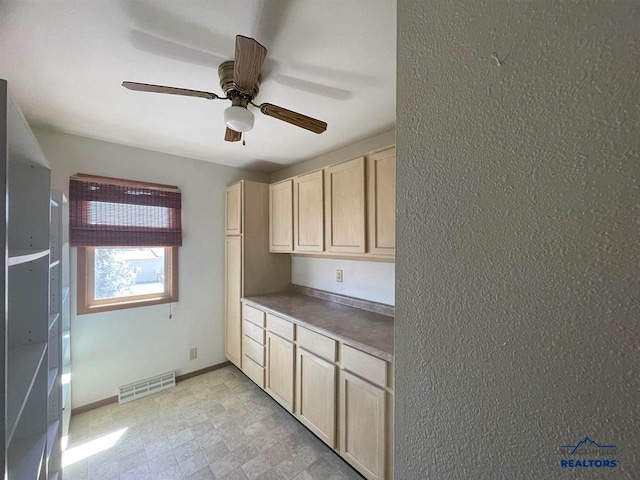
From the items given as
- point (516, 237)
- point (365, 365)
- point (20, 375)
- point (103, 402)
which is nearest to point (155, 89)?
→ point (20, 375)

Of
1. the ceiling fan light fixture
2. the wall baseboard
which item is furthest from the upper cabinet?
the wall baseboard

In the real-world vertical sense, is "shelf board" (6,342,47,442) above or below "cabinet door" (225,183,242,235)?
below

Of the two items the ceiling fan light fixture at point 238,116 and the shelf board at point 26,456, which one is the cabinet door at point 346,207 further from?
the shelf board at point 26,456

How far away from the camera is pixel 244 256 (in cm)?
Result: 269

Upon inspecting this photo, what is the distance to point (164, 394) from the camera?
2443mm

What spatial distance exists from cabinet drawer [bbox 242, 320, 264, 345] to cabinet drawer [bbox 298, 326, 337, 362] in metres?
0.59

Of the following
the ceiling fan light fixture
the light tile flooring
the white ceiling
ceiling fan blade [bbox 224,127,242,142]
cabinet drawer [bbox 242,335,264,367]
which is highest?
the white ceiling

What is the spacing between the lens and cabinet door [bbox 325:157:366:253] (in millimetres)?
1933

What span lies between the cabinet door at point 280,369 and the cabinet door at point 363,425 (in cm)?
55

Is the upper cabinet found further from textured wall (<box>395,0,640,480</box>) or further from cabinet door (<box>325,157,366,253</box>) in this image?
textured wall (<box>395,0,640,480</box>)

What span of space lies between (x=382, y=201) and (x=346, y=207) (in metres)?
0.33

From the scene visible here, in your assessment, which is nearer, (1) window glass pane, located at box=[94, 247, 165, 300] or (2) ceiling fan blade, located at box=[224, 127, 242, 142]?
(2) ceiling fan blade, located at box=[224, 127, 242, 142]

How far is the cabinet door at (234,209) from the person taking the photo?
8.98ft

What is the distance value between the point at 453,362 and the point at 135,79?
1.99 meters
